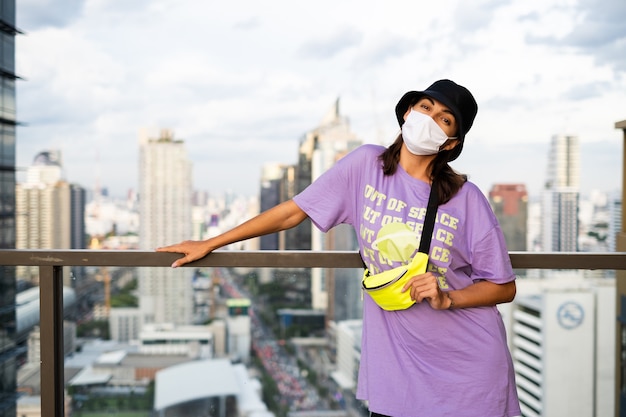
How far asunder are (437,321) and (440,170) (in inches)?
13.0

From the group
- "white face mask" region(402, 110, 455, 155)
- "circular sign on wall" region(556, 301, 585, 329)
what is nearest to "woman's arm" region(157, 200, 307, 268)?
"white face mask" region(402, 110, 455, 155)

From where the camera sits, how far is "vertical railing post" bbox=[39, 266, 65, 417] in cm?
194

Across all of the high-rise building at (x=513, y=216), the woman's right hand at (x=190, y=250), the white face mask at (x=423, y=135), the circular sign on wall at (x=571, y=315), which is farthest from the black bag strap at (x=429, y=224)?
the high-rise building at (x=513, y=216)

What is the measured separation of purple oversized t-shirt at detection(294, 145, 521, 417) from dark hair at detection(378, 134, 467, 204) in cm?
2

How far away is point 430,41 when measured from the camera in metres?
23.1

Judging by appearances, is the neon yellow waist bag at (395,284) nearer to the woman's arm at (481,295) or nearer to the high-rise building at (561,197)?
the woman's arm at (481,295)

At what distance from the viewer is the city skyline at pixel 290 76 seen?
2127 cm

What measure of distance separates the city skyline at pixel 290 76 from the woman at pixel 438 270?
18973 mm

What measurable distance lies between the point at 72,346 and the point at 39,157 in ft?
79.4

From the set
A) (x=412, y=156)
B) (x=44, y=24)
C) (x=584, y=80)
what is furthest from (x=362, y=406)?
(x=44, y=24)

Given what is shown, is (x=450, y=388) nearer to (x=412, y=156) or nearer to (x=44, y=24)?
(x=412, y=156)

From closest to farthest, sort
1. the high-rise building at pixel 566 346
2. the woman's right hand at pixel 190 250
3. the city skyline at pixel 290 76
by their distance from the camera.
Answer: the woman's right hand at pixel 190 250
the high-rise building at pixel 566 346
the city skyline at pixel 290 76

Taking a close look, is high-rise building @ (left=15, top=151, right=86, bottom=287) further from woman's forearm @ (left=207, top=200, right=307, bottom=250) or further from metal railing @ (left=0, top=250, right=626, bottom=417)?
woman's forearm @ (left=207, top=200, right=307, bottom=250)

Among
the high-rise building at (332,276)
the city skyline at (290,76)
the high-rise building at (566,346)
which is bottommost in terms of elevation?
the high-rise building at (566,346)
